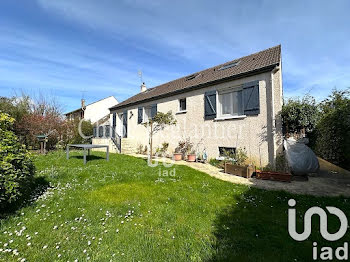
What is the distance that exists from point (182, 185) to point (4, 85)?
22.6 m

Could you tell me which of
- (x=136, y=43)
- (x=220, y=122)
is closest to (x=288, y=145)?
(x=220, y=122)

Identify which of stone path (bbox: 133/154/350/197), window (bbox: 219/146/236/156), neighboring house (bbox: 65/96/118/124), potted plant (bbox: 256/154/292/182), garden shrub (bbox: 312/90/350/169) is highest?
neighboring house (bbox: 65/96/118/124)

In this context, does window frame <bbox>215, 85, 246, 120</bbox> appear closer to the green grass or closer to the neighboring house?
the green grass

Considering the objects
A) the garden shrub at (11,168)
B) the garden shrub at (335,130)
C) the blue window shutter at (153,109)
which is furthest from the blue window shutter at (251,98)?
the garden shrub at (11,168)

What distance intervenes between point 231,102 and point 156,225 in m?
7.74

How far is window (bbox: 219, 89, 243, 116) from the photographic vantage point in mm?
8633

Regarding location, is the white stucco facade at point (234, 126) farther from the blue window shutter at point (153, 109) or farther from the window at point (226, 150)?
the blue window shutter at point (153, 109)

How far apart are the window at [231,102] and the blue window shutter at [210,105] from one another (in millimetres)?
413

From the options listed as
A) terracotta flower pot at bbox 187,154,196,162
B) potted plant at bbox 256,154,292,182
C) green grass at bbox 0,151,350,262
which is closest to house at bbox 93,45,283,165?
potted plant at bbox 256,154,292,182

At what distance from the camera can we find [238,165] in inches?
278

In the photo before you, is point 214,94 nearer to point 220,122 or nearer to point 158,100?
point 220,122

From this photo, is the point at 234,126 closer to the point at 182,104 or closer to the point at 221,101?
the point at 221,101

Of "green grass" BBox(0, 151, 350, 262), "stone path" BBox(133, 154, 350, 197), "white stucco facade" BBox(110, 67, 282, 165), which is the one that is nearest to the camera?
"green grass" BBox(0, 151, 350, 262)

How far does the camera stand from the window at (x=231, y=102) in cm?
863
